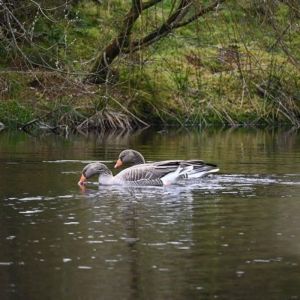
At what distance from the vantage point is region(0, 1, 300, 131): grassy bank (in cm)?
3500

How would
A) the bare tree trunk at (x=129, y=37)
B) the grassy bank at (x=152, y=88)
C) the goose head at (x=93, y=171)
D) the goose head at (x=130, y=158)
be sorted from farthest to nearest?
1. the grassy bank at (x=152, y=88)
2. the bare tree trunk at (x=129, y=37)
3. the goose head at (x=130, y=158)
4. the goose head at (x=93, y=171)

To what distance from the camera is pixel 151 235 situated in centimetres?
1288

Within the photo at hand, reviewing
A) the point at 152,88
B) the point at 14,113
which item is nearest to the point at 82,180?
the point at 14,113

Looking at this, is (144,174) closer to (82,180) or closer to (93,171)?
(93,171)

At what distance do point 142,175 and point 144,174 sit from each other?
60 millimetres

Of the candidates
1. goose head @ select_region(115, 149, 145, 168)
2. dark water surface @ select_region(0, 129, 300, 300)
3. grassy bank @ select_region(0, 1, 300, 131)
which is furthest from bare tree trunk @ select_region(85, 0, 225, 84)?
dark water surface @ select_region(0, 129, 300, 300)

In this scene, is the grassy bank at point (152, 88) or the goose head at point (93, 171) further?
the grassy bank at point (152, 88)

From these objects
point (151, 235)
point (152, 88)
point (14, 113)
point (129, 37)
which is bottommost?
point (151, 235)

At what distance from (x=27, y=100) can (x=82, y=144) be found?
27.2 ft

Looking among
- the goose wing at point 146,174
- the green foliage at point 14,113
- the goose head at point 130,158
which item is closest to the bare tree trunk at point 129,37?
the green foliage at point 14,113

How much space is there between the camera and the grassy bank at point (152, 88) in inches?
1378

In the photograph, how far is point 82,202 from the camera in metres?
15.9

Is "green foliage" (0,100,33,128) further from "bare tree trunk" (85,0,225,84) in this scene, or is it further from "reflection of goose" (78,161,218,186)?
"reflection of goose" (78,161,218,186)

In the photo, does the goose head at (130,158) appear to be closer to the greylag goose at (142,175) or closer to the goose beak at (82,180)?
the greylag goose at (142,175)
